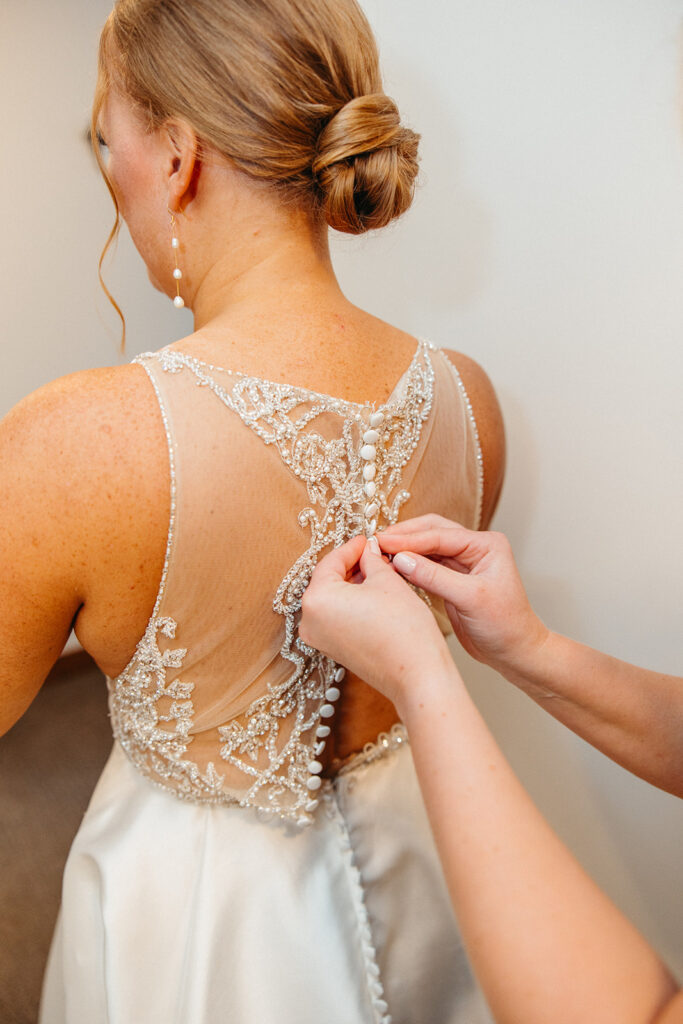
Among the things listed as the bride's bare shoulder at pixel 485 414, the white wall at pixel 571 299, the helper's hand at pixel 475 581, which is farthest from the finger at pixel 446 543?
the white wall at pixel 571 299

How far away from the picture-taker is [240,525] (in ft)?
2.53

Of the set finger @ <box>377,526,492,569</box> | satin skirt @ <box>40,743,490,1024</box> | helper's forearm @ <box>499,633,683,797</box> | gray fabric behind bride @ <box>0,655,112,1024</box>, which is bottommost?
gray fabric behind bride @ <box>0,655,112,1024</box>

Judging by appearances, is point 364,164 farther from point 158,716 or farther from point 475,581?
point 158,716

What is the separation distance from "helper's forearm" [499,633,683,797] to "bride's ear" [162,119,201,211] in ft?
2.25

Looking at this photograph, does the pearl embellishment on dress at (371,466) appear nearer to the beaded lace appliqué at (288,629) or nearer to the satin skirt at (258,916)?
the beaded lace appliqué at (288,629)

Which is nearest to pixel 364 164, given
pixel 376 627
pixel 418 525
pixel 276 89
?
pixel 276 89

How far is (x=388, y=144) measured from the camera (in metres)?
0.84

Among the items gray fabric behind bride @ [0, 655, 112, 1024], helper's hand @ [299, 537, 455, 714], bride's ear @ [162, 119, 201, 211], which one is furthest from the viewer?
gray fabric behind bride @ [0, 655, 112, 1024]

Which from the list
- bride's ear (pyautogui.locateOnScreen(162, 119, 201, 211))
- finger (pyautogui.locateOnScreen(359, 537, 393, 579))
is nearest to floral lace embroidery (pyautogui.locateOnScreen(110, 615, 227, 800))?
finger (pyautogui.locateOnScreen(359, 537, 393, 579))

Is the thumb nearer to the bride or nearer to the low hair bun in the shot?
the bride

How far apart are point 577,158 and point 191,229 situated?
2.24 ft

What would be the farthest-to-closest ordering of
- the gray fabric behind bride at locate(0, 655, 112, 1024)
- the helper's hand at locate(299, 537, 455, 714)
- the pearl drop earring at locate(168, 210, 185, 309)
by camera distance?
the gray fabric behind bride at locate(0, 655, 112, 1024) → the pearl drop earring at locate(168, 210, 185, 309) → the helper's hand at locate(299, 537, 455, 714)

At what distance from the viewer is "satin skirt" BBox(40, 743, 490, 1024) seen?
2.95 feet

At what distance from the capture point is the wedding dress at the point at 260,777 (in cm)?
77
